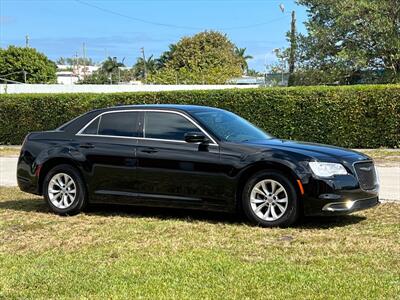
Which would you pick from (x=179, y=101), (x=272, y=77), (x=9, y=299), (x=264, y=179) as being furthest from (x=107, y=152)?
(x=272, y=77)

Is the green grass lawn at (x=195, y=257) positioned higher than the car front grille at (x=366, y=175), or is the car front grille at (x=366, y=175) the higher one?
the car front grille at (x=366, y=175)

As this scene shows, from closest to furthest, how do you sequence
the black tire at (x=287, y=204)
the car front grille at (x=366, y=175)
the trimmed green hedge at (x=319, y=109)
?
the black tire at (x=287, y=204)
the car front grille at (x=366, y=175)
the trimmed green hedge at (x=319, y=109)

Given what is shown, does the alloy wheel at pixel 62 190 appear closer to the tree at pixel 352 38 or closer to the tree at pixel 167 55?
the tree at pixel 352 38

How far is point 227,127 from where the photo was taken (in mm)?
8242

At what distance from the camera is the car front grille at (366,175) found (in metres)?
7.43

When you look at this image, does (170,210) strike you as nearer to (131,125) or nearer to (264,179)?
(131,125)

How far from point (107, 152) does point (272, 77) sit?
25.0 metres

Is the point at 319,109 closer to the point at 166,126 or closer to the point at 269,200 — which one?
the point at 166,126

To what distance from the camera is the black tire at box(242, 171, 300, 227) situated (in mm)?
7270

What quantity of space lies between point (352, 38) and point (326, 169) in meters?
19.2

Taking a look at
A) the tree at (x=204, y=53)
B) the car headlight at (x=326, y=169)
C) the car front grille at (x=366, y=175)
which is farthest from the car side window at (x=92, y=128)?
the tree at (x=204, y=53)

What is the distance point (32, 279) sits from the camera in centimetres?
534

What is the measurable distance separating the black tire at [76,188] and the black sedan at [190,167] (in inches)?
0.5

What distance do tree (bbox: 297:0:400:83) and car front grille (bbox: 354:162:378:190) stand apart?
1704 cm
